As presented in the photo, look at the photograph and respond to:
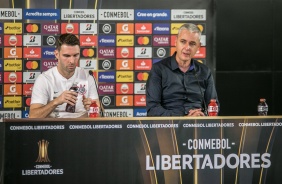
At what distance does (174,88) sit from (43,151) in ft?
4.05

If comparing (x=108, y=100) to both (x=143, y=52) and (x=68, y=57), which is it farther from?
(x=68, y=57)

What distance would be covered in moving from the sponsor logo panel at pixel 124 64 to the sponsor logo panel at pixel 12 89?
2.94ft

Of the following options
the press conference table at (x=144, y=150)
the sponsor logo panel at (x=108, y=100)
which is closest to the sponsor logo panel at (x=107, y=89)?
the sponsor logo panel at (x=108, y=100)


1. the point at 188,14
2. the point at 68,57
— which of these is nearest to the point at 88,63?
the point at 188,14

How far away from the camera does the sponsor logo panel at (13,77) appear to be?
5406mm

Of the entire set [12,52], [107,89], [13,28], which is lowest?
[107,89]

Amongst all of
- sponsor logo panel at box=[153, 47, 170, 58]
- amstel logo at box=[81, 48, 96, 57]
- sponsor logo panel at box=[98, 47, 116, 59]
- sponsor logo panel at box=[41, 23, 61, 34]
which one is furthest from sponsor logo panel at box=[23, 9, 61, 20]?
sponsor logo panel at box=[153, 47, 170, 58]

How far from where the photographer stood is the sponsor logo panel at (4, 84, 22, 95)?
539cm

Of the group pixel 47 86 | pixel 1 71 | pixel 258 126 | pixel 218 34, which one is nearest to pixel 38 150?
pixel 47 86

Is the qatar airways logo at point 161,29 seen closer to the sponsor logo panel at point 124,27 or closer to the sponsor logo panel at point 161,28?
the sponsor logo panel at point 161,28

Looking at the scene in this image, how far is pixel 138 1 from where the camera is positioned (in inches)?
216

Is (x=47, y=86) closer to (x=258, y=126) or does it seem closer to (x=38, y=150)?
(x=38, y=150)

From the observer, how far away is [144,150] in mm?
3268

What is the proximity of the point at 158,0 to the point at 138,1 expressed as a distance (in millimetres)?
181
